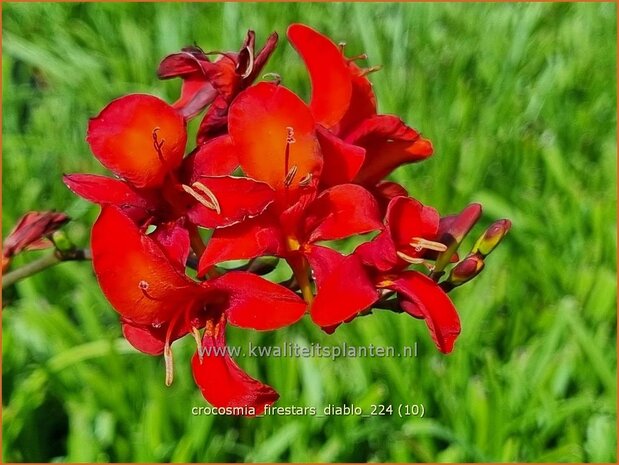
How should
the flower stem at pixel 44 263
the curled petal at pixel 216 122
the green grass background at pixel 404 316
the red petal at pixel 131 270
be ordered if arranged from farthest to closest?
the green grass background at pixel 404 316 < the flower stem at pixel 44 263 < the curled petal at pixel 216 122 < the red petal at pixel 131 270

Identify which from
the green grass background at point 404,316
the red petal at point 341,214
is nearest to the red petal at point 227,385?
the red petal at point 341,214

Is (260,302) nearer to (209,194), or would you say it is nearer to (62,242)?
(209,194)

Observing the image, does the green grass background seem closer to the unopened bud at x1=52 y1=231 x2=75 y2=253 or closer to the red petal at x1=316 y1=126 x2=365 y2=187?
the unopened bud at x1=52 y1=231 x2=75 y2=253

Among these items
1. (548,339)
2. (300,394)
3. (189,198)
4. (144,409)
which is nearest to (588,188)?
(548,339)

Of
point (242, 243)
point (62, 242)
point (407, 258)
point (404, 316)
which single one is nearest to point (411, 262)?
point (407, 258)

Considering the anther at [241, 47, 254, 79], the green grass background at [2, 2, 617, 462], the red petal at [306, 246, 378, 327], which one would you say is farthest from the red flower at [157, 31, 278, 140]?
the green grass background at [2, 2, 617, 462]

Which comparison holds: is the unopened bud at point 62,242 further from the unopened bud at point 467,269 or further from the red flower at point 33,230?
the unopened bud at point 467,269
